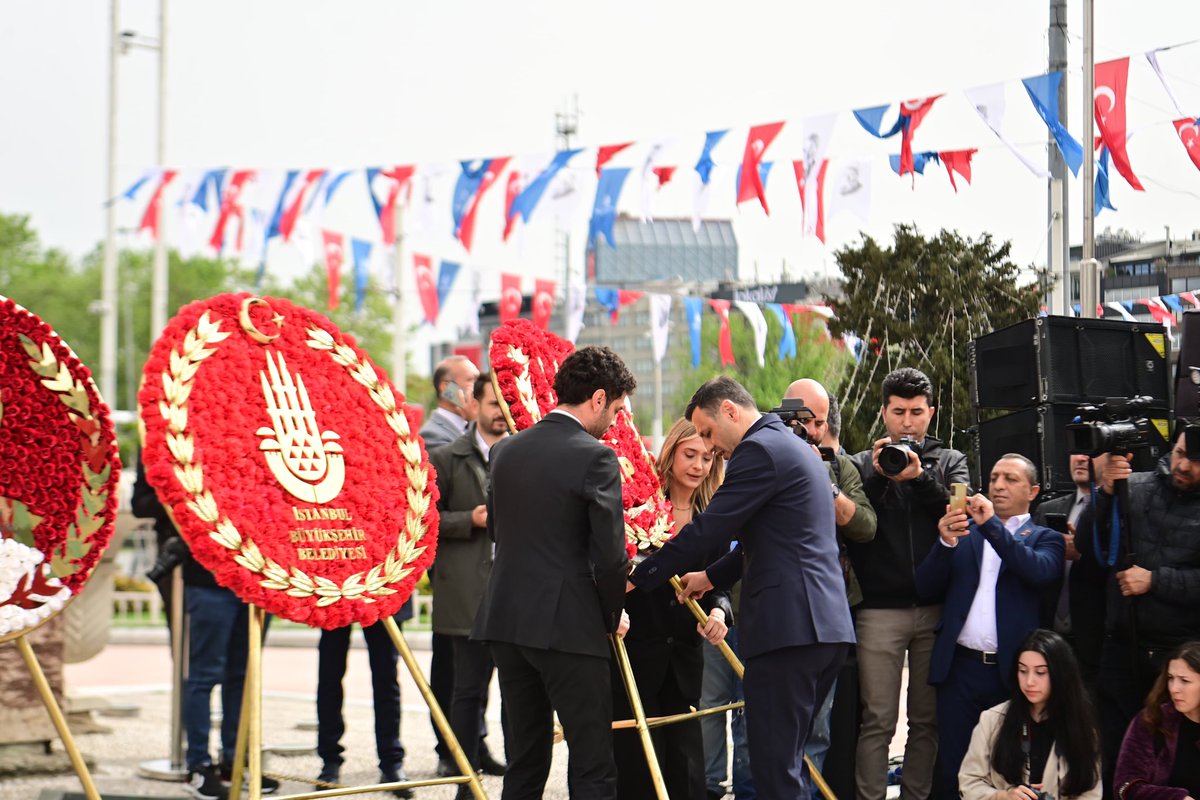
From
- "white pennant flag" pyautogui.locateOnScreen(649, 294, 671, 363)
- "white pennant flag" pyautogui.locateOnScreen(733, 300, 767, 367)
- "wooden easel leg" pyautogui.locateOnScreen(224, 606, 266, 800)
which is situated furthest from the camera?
"white pennant flag" pyautogui.locateOnScreen(649, 294, 671, 363)

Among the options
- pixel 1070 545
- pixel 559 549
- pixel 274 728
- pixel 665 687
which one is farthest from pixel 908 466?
pixel 274 728

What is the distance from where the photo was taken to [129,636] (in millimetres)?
18359

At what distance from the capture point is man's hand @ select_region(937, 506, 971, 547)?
19.1 ft

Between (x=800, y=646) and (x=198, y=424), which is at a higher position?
(x=198, y=424)

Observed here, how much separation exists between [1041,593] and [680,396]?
22559 mm

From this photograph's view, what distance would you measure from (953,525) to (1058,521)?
471mm

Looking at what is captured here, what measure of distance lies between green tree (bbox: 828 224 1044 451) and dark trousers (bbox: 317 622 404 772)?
3.24 metres

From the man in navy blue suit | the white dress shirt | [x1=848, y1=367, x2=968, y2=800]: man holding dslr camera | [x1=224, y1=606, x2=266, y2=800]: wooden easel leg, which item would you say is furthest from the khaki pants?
[x1=224, y1=606, x2=266, y2=800]: wooden easel leg

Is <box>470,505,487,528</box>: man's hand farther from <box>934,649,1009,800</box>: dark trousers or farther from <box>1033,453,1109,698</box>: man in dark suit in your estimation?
<box>1033,453,1109,698</box>: man in dark suit

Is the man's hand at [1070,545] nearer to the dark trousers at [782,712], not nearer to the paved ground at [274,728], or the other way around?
the dark trousers at [782,712]

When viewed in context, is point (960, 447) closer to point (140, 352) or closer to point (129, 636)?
point (129, 636)

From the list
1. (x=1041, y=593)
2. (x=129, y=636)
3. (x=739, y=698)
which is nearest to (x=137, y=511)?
(x=739, y=698)

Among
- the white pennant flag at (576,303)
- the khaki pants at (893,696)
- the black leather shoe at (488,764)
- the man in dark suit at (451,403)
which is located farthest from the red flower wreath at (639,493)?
the white pennant flag at (576,303)

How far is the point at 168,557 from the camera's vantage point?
275 inches
